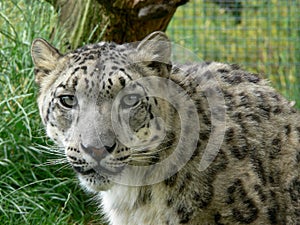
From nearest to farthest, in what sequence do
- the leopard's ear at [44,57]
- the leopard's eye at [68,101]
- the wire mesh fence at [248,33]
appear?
the leopard's eye at [68,101]
the leopard's ear at [44,57]
the wire mesh fence at [248,33]

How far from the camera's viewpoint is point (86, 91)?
485 cm

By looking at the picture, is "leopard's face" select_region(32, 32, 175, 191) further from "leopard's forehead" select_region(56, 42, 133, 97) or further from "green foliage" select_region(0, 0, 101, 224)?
"green foliage" select_region(0, 0, 101, 224)

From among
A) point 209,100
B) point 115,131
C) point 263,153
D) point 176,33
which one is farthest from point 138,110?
point 176,33

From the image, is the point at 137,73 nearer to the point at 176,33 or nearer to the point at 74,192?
the point at 74,192

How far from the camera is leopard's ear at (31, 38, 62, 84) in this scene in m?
5.42

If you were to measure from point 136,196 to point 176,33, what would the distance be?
6.86 metres

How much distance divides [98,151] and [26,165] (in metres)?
2.75

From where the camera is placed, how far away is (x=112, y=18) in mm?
7438

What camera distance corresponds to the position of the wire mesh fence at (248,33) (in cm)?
1194

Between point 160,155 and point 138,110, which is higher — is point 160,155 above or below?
below

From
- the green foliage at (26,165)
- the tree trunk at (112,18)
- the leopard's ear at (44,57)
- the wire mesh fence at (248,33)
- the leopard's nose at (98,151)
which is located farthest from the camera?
the wire mesh fence at (248,33)

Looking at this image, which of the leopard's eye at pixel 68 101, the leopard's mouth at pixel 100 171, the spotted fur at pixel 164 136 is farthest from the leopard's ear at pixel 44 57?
the leopard's mouth at pixel 100 171

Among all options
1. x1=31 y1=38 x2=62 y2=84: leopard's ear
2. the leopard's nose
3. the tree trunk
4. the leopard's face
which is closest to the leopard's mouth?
the leopard's face

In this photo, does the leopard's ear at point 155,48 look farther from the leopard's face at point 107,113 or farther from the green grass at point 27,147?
the green grass at point 27,147
